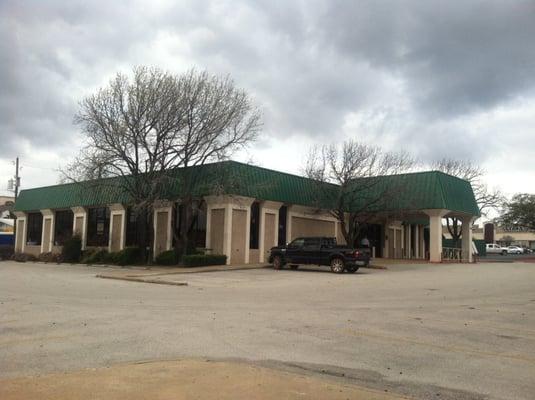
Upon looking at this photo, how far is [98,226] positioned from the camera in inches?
1694

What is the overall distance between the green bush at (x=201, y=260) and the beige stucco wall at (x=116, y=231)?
11.2 metres

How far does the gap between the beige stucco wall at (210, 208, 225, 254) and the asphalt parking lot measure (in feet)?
48.9

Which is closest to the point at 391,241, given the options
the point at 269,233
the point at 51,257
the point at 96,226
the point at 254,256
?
the point at 269,233

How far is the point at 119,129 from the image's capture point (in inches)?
1249

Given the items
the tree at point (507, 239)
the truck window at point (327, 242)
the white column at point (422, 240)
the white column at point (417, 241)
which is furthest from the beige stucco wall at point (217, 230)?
the tree at point (507, 239)

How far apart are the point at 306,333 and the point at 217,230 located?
78.2 ft

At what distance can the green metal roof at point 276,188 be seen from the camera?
32.6m

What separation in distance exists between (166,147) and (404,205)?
52.6 ft

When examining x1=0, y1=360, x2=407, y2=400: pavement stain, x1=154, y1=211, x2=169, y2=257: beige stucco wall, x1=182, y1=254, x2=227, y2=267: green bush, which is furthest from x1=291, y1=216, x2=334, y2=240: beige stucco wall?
x1=0, y1=360, x2=407, y2=400: pavement stain

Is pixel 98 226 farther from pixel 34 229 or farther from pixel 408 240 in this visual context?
pixel 408 240

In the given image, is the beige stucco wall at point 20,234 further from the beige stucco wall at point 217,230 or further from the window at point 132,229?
the beige stucco wall at point 217,230

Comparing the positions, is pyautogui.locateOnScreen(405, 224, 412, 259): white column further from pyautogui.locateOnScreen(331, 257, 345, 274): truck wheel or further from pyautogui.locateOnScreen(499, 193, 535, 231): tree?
pyautogui.locateOnScreen(499, 193, 535, 231): tree

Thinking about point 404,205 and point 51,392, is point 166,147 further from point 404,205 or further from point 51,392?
point 51,392

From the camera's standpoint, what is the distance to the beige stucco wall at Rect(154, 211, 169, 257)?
36938mm
